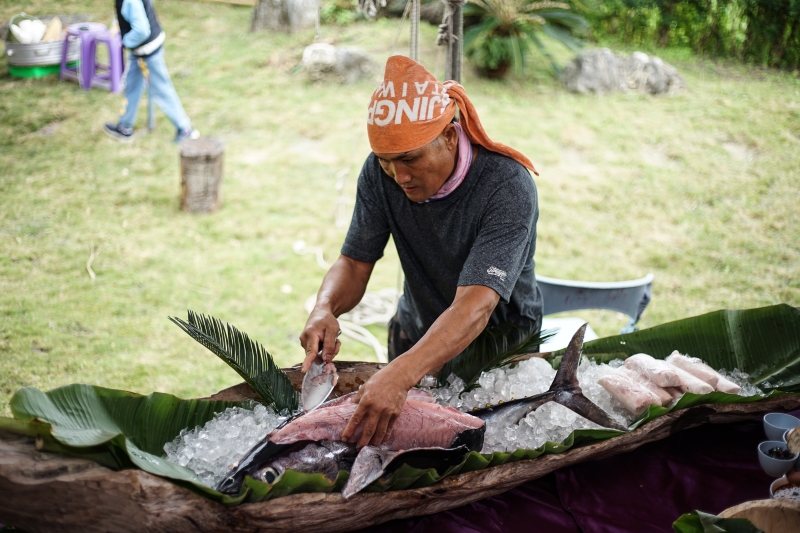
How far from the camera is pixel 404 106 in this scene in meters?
2.16

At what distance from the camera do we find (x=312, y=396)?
90.5 inches

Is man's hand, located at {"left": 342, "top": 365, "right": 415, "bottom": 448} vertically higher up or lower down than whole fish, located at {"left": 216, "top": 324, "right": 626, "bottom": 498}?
higher up

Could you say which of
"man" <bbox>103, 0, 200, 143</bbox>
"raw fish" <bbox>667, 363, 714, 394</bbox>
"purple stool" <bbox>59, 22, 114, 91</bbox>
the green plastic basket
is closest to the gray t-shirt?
"raw fish" <bbox>667, 363, 714, 394</bbox>

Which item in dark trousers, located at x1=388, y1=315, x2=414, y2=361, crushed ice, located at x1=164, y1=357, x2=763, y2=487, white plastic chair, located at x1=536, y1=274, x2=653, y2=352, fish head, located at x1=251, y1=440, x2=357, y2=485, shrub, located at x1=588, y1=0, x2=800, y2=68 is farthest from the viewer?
shrub, located at x1=588, y1=0, x2=800, y2=68

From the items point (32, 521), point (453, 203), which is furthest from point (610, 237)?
point (32, 521)

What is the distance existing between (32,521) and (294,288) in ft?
13.0

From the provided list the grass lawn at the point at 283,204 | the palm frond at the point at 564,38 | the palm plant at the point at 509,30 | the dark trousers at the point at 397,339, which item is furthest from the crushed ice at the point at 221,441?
the palm frond at the point at 564,38

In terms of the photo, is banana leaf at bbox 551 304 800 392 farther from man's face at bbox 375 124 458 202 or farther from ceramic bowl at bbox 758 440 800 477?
man's face at bbox 375 124 458 202

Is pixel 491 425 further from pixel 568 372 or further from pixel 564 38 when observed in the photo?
pixel 564 38

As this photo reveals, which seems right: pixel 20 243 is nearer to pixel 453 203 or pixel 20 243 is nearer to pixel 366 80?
pixel 453 203

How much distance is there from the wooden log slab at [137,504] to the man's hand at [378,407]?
19 cm

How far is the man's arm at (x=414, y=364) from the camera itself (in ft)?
6.38

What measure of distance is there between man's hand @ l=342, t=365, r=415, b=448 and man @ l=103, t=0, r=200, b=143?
6.80 metres

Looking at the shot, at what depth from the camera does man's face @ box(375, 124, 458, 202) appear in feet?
7.33
